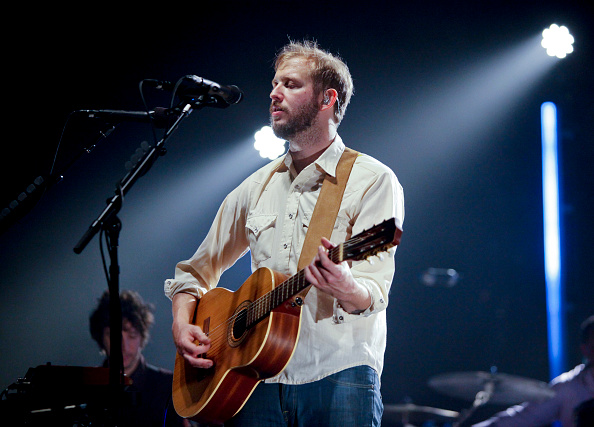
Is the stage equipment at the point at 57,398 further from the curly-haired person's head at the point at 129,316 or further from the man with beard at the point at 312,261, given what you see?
the curly-haired person's head at the point at 129,316

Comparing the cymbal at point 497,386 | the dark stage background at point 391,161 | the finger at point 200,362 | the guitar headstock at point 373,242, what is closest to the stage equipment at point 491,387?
the cymbal at point 497,386

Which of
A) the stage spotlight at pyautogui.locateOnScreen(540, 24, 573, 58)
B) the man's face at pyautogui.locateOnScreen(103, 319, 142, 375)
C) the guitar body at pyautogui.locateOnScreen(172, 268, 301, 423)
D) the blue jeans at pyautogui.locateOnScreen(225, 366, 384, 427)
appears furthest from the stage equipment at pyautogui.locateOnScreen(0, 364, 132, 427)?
the stage spotlight at pyautogui.locateOnScreen(540, 24, 573, 58)

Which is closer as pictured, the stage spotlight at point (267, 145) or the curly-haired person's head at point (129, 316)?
the curly-haired person's head at point (129, 316)

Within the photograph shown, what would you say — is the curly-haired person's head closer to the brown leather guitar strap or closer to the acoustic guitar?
the acoustic guitar

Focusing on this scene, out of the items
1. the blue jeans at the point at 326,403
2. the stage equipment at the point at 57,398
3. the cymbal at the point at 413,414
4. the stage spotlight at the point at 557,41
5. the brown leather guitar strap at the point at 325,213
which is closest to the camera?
the blue jeans at the point at 326,403

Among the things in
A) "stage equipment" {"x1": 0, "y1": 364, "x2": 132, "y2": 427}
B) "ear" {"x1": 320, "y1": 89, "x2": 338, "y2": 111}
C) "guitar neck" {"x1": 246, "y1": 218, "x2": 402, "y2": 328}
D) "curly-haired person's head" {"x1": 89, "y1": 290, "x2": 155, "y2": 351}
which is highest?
"ear" {"x1": 320, "y1": 89, "x2": 338, "y2": 111}

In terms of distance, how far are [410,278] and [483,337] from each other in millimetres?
1017

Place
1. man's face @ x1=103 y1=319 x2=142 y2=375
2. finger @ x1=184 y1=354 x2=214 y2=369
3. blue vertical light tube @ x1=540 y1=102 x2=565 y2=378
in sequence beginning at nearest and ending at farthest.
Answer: finger @ x1=184 y1=354 x2=214 y2=369, man's face @ x1=103 y1=319 x2=142 y2=375, blue vertical light tube @ x1=540 y1=102 x2=565 y2=378

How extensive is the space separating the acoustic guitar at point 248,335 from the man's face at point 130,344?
8.34 ft

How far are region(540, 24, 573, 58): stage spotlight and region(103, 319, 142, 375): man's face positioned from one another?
527cm

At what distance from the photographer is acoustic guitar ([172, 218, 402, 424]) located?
6.68 ft

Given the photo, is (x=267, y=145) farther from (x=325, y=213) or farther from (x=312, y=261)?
(x=312, y=261)

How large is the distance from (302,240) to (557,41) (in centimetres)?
529

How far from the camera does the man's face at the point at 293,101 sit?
283 centimetres
